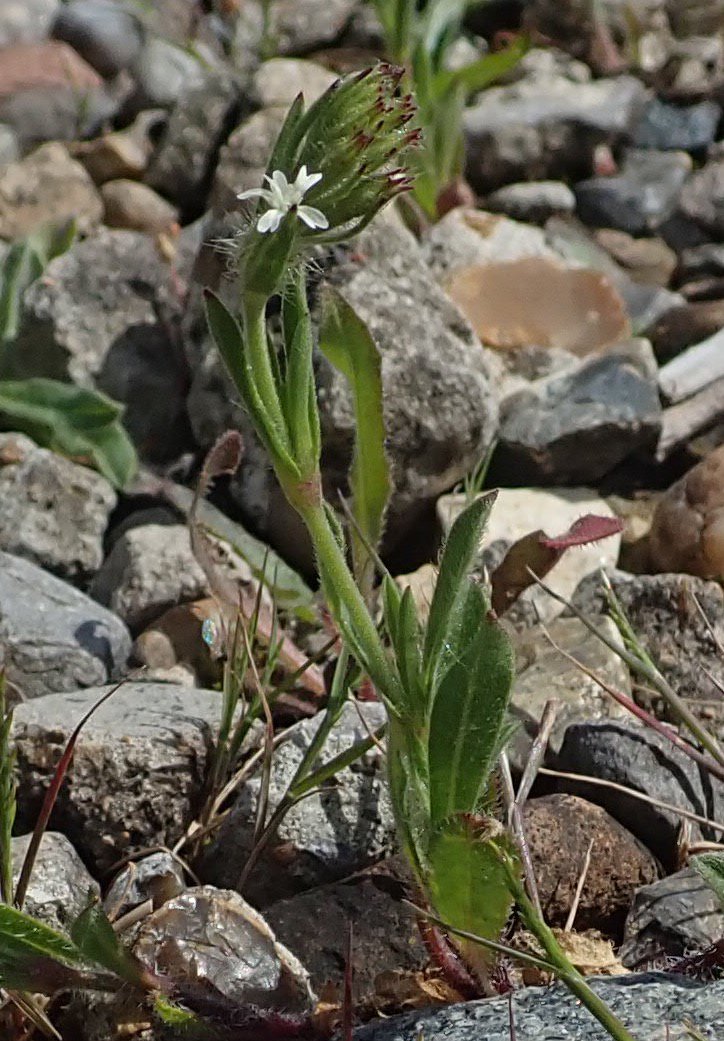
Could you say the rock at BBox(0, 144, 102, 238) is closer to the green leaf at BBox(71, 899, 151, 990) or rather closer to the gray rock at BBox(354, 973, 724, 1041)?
the green leaf at BBox(71, 899, 151, 990)

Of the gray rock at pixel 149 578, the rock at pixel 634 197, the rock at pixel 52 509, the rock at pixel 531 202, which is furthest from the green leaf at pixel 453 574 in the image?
the rock at pixel 634 197

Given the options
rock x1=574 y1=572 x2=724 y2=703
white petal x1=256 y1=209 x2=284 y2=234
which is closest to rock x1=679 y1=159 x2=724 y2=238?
rock x1=574 y1=572 x2=724 y2=703

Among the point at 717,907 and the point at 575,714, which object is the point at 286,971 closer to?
the point at 717,907

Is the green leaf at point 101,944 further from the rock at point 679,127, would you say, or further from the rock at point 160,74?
the rock at point 679,127

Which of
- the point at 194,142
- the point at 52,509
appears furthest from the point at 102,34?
the point at 52,509

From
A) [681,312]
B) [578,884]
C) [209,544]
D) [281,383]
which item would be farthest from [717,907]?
[681,312]

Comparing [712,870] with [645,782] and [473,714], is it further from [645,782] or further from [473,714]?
[645,782]
